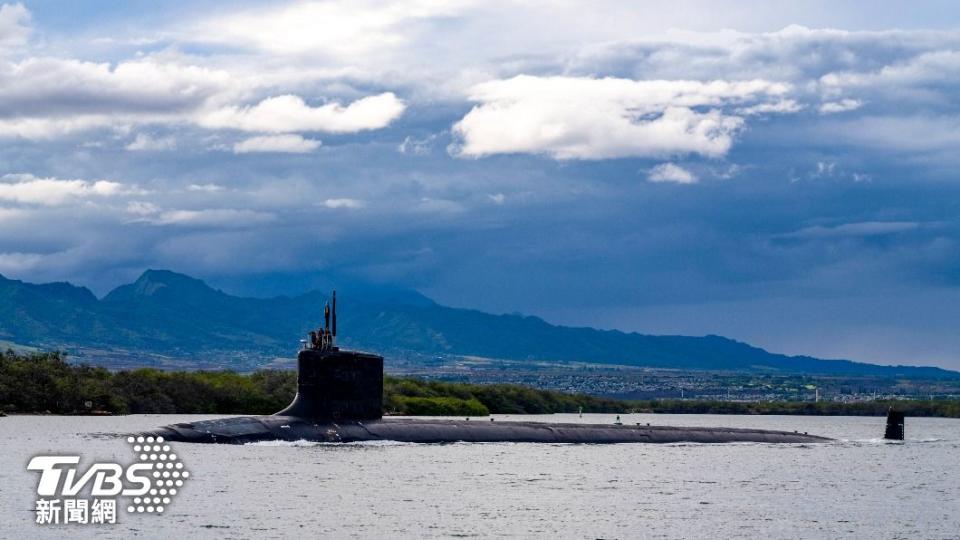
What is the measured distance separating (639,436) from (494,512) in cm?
2983

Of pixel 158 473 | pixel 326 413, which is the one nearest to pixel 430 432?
pixel 326 413

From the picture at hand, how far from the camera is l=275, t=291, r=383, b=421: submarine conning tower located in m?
62.4

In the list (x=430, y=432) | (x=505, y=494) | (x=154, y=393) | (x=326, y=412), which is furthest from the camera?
(x=154, y=393)

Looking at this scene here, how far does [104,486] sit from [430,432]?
23452 millimetres

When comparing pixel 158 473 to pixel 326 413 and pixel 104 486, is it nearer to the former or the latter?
pixel 104 486

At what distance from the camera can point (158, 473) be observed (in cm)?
5578

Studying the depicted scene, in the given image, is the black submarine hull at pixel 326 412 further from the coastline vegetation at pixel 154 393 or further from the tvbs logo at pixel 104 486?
the coastline vegetation at pixel 154 393

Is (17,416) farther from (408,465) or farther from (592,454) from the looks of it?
(408,465)

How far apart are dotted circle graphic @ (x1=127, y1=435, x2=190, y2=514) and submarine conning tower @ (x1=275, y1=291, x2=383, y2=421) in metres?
5.88

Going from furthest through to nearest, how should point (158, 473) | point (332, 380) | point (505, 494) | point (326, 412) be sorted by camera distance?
point (326, 412), point (332, 380), point (158, 473), point (505, 494)

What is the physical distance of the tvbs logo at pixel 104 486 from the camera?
4319 cm

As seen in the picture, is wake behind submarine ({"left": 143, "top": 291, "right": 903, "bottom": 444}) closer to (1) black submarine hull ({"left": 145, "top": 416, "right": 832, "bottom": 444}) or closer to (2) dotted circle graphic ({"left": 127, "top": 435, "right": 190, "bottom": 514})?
(1) black submarine hull ({"left": 145, "top": 416, "right": 832, "bottom": 444})

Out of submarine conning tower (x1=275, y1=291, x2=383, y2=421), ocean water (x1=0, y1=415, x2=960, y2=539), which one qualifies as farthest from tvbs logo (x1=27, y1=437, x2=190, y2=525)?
submarine conning tower (x1=275, y1=291, x2=383, y2=421)

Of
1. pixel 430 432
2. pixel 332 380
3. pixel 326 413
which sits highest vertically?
pixel 332 380
